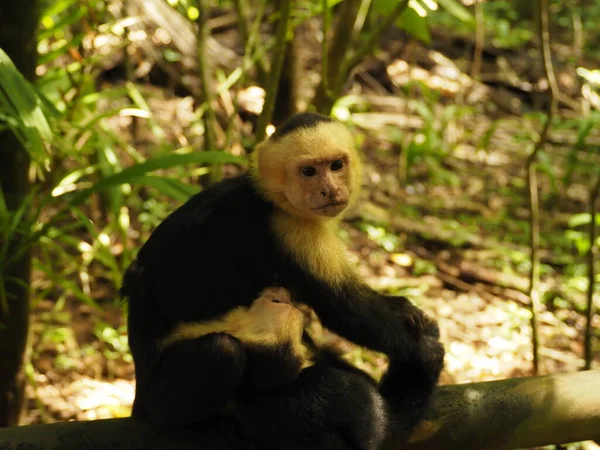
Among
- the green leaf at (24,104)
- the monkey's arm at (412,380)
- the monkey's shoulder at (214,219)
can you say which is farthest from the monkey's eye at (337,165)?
the green leaf at (24,104)

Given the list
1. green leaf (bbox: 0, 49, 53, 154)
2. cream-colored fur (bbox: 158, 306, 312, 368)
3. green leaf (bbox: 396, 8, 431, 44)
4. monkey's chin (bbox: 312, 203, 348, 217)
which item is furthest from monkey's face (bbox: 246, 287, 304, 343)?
green leaf (bbox: 396, 8, 431, 44)

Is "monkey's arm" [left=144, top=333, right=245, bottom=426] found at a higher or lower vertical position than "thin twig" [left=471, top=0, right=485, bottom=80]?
lower

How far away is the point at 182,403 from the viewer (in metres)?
1.82

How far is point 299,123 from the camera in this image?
2.18m

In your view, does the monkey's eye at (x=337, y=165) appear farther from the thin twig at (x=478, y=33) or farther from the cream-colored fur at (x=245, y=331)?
the thin twig at (x=478, y=33)

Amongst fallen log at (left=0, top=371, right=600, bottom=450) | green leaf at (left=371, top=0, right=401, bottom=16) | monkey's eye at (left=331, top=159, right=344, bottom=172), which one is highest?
green leaf at (left=371, top=0, right=401, bottom=16)

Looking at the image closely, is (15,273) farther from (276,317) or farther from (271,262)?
(276,317)

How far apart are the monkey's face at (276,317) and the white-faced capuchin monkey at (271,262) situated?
0.29ft

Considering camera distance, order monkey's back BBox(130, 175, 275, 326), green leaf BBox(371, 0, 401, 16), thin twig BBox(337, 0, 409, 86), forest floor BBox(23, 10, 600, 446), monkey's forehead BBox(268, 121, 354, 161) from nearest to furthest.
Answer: monkey's back BBox(130, 175, 275, 326)
monkey's forehead BBox(268, 121, 354, 161)
thin twig BBox(337, 0, 409, 86)
green leaf BBox(371, 0, 401, 16)
forest floor BBox(23, 10, 600, 446)

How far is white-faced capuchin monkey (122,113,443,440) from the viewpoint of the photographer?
202cm

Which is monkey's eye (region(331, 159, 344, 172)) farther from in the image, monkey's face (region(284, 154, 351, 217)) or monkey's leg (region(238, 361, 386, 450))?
monkey's leg (region(238, 361, 386, 450))

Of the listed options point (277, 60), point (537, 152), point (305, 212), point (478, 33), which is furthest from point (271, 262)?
point (478, 33)

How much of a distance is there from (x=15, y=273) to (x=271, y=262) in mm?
1125

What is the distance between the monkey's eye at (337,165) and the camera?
2218 millimetres
